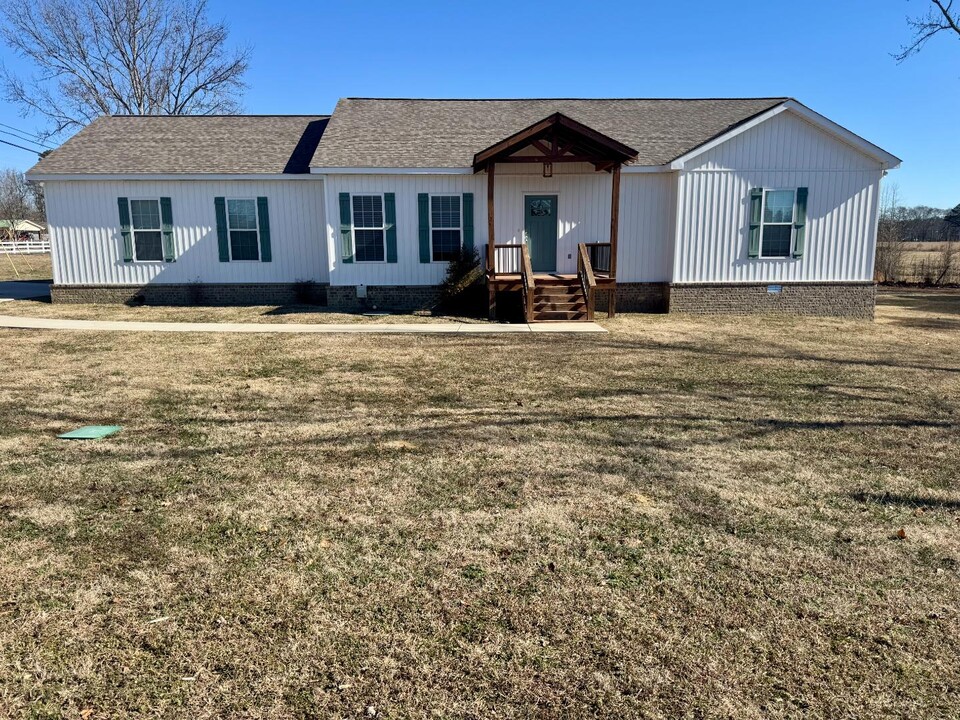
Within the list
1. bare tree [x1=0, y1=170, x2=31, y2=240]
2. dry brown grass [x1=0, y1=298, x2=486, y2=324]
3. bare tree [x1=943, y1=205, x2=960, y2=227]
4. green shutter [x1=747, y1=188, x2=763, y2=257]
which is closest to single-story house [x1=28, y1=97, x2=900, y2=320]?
green shutter [x1=747, y1=188, x2=763, y2=257]

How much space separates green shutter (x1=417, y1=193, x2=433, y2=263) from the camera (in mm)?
14859

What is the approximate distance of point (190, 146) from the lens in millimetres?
16938

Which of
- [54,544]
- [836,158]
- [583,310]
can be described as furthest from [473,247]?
[54,544]

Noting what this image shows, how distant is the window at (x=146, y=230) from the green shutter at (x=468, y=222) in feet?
25.4

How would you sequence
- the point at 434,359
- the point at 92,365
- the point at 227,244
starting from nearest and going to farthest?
the point at 92,365
the point at 434,359
the point at 227,244

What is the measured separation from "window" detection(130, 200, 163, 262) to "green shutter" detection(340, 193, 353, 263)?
194 inches

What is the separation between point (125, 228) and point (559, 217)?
35.5ft

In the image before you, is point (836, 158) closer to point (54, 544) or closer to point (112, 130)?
point (54, 544)

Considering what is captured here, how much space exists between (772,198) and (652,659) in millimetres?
14350

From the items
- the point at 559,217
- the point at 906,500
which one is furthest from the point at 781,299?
the point at 906,500

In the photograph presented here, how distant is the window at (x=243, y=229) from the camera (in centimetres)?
1600

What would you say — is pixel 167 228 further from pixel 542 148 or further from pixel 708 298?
pixel 708 298

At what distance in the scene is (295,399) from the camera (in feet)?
23.1

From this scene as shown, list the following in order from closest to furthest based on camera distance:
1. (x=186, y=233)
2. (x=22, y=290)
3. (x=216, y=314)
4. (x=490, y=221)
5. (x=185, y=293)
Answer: (x=490, y=221) < (x=216, y=314) < (x=186, y=233) < (x=185, y=293) < (x=22, y=290)
